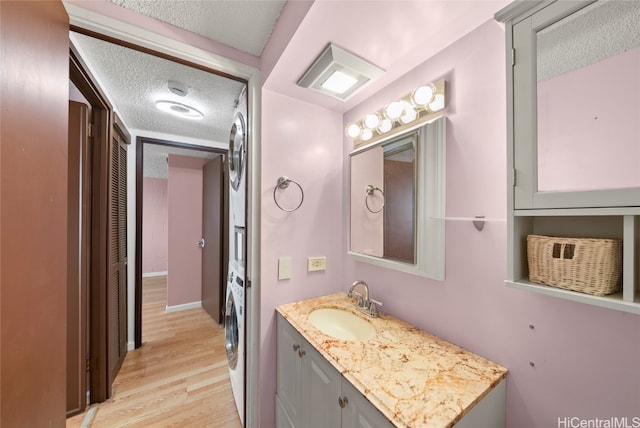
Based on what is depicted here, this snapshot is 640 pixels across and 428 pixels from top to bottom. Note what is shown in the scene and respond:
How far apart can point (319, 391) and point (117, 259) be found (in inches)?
81.2

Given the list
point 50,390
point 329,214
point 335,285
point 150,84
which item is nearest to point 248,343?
point 335,285

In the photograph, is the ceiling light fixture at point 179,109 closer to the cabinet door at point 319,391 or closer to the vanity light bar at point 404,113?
the vanity light bar at point 404,113

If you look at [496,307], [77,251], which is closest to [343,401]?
[496,307]

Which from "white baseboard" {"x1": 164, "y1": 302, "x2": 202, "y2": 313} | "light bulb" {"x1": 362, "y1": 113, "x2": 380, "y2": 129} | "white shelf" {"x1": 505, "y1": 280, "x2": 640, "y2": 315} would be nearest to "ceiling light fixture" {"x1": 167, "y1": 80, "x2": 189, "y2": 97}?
"light bulb" {"x1": 362, "y1": 113, "x2": 380, "y2": 129}

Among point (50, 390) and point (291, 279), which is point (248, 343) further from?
point (50, 390)

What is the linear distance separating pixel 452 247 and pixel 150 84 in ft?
7.41

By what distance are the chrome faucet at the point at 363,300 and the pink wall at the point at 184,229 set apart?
9.42 ft

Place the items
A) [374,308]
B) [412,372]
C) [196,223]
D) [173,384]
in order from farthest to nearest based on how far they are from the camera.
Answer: [196,223] < [173,384] < [374,308] < [412,372]

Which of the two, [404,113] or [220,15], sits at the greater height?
[220,15]

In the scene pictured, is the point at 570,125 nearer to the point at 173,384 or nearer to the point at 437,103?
the point at 437,103

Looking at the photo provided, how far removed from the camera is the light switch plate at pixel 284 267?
4.72 feet

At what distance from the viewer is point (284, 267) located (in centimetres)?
145

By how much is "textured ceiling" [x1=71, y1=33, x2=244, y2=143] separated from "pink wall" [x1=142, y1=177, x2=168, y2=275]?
3.48 metres

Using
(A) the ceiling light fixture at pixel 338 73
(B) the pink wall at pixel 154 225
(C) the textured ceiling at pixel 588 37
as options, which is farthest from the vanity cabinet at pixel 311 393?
(B) the pink wall at pixel 154 225
